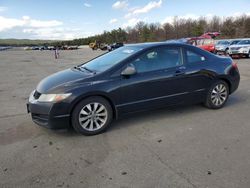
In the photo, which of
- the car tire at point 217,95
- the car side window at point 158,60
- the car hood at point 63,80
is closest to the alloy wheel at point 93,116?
the car hood at point 63,80

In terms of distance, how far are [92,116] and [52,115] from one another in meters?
0.66

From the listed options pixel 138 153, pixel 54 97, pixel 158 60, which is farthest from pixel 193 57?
pixel 54 97

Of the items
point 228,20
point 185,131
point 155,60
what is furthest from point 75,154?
point 228,20

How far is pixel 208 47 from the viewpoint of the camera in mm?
21406

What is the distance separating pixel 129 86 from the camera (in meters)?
4.42

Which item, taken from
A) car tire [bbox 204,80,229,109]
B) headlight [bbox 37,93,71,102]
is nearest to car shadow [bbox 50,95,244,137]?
car tire [bbox 204,80,229,109]

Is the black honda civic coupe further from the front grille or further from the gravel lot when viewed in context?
the gravel lot

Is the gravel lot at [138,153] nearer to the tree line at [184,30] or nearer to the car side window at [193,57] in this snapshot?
the car side window at [193,57]

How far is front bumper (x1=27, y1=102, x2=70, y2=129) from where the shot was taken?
3.99m

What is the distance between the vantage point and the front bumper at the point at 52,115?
13.1 feet

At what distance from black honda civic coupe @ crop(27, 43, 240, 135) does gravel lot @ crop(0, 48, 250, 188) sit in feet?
1.07

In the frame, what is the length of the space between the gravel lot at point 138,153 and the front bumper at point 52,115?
0.86 feet

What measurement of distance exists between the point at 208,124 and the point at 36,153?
9.94ft

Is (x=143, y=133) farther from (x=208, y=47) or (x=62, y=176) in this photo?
(x=208, y=47)
